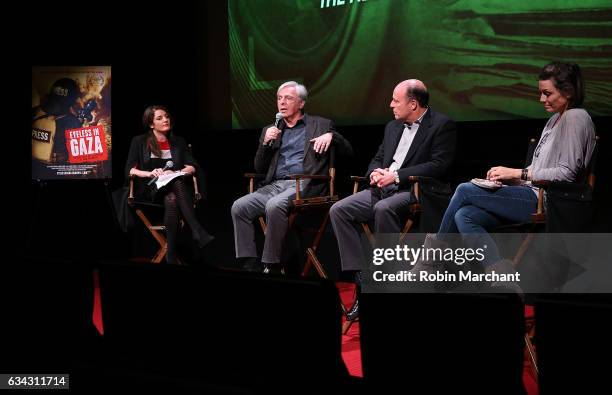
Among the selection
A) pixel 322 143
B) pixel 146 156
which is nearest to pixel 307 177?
pixel 322 143

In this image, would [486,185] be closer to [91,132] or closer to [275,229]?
[275,229]

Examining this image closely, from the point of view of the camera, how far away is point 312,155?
15.6ft

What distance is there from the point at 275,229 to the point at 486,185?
150 centimetres

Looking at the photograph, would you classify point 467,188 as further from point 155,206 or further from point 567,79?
point 155,206

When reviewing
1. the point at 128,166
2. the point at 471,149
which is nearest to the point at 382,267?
the point at 471,149

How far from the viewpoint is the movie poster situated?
21.0 ft

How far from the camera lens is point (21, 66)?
6410 millimetres

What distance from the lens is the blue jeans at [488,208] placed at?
11.4 feet

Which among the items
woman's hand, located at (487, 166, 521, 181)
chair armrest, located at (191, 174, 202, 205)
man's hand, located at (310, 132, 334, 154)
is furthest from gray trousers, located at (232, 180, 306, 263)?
woman's hand, located at (487, 166, 521, 181)

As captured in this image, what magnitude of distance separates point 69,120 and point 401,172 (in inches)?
144

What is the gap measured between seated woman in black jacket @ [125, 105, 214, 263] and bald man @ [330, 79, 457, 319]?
137 centimetres

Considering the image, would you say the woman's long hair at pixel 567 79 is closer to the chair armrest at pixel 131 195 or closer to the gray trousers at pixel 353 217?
the gray trousers at pixel 353 217

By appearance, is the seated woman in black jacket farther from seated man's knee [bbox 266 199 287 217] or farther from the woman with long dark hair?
the woman with long dark hair

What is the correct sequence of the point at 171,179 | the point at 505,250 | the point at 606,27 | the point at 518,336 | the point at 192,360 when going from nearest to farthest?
the point at 518,336 → the point at 192,360 → the point at 505,250 → the point at 606,27 → the point at 171,179
